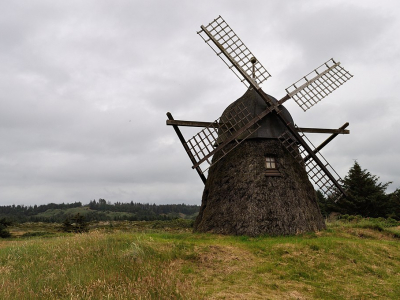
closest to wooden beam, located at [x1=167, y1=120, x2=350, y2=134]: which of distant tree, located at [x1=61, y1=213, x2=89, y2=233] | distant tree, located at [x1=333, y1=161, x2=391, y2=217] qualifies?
distant tree, located at [x1=333, y1=161, x2=391, y2=217]

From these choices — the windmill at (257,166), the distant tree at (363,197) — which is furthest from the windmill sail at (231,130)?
the distant tree at (363,197)

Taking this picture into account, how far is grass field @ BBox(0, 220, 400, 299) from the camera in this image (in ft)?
22.8

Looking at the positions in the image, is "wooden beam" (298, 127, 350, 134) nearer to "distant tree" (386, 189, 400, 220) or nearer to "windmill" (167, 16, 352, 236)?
"windmill" (167, 16, 352, 236)

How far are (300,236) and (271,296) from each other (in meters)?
6.98

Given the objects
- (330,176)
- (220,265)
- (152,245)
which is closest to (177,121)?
(152,245)

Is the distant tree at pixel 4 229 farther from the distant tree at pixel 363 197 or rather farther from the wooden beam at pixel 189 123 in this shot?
the distant tree at pixel 363 197

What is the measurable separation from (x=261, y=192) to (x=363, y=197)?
847 inches

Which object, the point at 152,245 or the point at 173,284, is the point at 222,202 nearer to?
the point at 152,245

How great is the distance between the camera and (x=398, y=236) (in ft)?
55.0

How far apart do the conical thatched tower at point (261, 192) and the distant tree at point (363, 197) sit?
1747cm

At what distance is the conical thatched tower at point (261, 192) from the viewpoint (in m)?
14.5

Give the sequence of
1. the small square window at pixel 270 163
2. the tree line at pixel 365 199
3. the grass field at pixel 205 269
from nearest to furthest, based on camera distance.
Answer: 1. the grass field at pixel 205 269
2. the small square window at pixel 270 163
3. the tree line at pixel 365 199

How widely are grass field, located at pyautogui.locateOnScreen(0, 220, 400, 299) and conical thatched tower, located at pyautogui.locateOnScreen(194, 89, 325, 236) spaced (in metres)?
0.95

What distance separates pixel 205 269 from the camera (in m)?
9.92
